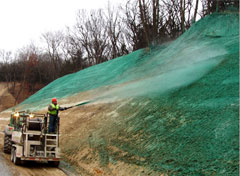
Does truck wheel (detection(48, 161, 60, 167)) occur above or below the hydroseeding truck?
below

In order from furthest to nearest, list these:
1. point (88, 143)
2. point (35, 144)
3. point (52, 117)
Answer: point (88, 143), point (52, 117), point (35, 144)

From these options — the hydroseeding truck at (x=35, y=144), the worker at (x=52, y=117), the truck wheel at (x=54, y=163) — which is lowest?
the truck wheel at (x=54, y=163)

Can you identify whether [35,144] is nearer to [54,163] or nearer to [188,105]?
[54,163]

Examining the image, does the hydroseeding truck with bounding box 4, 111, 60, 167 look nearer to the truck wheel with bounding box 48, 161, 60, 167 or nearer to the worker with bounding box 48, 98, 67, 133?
the truck wheel with bounding box 48, 161, 60, 167

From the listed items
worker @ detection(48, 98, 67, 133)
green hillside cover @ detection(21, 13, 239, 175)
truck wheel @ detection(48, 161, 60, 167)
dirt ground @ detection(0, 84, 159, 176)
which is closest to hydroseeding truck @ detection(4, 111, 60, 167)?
truck wheel @ detection(48, 161, 60, 167)

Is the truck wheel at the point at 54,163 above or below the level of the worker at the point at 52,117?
below

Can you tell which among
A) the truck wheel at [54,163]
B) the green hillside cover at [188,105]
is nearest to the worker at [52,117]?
the truck wheel at [54,163]

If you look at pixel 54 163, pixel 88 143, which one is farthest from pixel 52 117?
pixel 88 143

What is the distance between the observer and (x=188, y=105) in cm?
1098

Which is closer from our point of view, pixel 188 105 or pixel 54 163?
pixel 188 105

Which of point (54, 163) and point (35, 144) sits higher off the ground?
point (35, 144)

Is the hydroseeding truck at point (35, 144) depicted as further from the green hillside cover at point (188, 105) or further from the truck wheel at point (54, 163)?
the green hillside cover at point (188, 105)

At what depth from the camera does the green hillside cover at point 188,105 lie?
8.27 meters

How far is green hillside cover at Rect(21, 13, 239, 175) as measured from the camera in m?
8.27
